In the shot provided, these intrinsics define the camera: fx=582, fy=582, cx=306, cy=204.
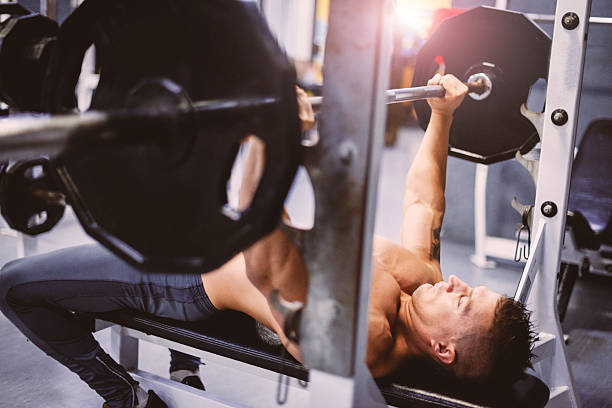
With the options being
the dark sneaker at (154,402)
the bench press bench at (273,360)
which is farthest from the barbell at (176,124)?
the dark sneaker at (154,402)

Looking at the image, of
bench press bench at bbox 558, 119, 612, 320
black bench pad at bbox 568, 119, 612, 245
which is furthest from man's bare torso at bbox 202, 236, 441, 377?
black bench pad at bbox 568, 119, 612, 245

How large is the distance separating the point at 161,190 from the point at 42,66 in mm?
907

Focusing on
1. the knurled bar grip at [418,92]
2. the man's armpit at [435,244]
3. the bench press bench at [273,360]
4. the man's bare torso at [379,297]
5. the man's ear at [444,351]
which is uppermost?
the knurled bar grip at [418,92]

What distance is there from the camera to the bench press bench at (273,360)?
1.25m

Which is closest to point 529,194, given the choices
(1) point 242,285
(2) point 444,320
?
(2) point 444,320

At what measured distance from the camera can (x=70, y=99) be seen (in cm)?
79

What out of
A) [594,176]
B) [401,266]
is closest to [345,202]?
[401,266]

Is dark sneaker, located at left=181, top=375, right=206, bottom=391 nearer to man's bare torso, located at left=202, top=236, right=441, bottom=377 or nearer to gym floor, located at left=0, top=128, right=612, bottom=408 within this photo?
gym floor, located at left=0, top=128, right=612, bottom=408

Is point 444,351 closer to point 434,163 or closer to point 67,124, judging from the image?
point 434,163

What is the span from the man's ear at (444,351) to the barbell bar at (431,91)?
0.57 metres

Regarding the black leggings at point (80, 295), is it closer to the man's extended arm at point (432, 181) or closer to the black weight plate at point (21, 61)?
the black weight plate at point (21, 61)

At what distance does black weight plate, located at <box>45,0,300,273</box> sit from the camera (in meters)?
0.65

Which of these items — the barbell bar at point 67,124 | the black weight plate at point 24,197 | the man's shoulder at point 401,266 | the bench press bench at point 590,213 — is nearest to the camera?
the barbell bar at point 67,124

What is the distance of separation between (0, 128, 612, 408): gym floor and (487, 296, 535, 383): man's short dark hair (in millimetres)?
600
